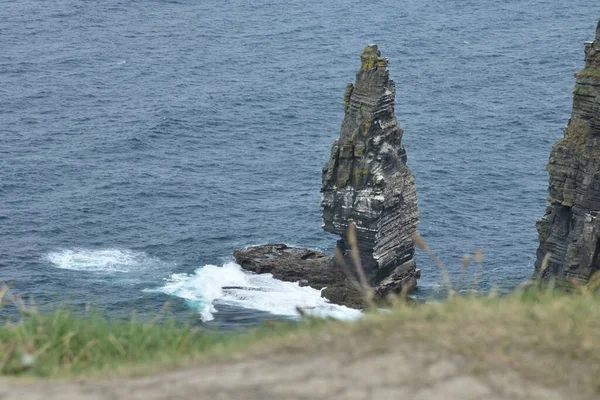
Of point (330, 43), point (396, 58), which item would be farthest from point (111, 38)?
point (396, 58)

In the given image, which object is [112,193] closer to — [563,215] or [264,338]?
[563,215]

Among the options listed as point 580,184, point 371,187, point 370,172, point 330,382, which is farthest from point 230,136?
point 330,382

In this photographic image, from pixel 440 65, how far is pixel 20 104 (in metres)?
64.4

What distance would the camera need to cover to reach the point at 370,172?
91562 mm

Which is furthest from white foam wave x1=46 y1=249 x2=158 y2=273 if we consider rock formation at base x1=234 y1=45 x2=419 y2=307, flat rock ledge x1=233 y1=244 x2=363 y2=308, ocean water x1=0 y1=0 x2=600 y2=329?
rock formation at base x1=234 y1=45 x2=419 y2=307

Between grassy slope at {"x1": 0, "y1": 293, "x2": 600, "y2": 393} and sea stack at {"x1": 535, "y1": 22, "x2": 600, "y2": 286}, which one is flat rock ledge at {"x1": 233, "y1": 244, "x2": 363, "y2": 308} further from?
grassy slope at {"x1": 0, "y1": 293, "x2": 600, "y2": 393}

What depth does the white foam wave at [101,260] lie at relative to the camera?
9844 cm

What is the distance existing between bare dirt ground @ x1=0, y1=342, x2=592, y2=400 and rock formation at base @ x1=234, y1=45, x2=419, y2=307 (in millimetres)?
75796

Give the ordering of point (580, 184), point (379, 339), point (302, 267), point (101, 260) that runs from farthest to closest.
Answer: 1. point (101, 260)
2. point (302, 267)
3. point (580, 184)
4. point (379, 339)

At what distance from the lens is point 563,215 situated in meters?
77.1

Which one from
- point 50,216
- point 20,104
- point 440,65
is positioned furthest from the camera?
Answer: point 440,65

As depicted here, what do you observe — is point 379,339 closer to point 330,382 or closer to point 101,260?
point 330,382

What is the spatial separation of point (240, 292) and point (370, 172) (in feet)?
52.0

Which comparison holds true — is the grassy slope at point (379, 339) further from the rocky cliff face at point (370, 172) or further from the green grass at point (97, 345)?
the rocky cliff face at point (370, 172)
